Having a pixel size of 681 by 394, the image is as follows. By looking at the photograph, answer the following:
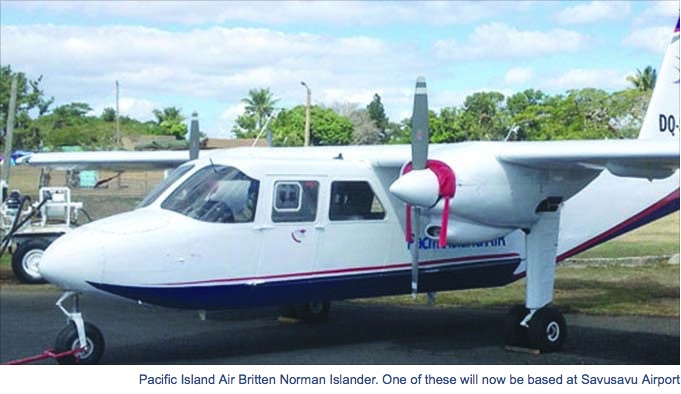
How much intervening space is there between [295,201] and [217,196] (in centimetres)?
86

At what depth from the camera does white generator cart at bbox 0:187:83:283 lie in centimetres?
1720

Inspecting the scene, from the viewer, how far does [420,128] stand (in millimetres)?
9953

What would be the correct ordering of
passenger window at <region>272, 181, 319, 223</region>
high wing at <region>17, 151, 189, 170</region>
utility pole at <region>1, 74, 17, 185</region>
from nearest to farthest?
1. passenger window at <region>272, 181, 319, 223</region>
2. high wing at <region>17, 151, 189, 170</region>
3. utility pole at <region>1, 74, 17, 185</region>

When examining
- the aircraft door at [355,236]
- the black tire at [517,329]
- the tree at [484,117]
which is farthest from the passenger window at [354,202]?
the tree at [484,117]

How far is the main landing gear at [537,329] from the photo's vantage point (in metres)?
10.7

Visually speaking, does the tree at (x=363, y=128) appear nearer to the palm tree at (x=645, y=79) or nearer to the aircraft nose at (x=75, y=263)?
the aircraft nose at (x=75, y=263)

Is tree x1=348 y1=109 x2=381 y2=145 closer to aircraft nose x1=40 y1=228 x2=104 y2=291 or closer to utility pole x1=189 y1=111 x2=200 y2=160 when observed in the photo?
utility pole x1=189 y1=111 x2=200 y2=160

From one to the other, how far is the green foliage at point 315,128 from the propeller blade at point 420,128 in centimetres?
430

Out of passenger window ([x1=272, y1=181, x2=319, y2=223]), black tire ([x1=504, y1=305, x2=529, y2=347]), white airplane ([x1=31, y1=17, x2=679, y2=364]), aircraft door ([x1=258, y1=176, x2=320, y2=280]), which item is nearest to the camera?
white airplane ([x1=31, y1=17, x2=679, y2=364])

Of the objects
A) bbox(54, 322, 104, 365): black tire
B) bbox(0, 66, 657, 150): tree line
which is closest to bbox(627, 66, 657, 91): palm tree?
bbox(0, 66, 657, 150): tree line

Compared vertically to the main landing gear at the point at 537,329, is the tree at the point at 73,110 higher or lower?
higher

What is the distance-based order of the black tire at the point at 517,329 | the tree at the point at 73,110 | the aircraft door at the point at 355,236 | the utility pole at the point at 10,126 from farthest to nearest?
1. the tree at the point at 73,110
2. the utility pole at the point at 10,126
3. the black tire at the point at 517,329
4. the aircraft door at the point at 355,236

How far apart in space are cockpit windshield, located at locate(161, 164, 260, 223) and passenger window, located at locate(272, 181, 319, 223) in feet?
0.88
